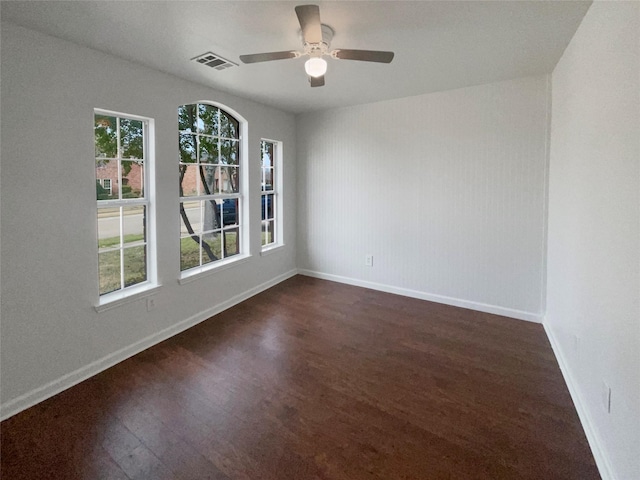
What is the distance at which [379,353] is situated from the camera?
2.83 meters

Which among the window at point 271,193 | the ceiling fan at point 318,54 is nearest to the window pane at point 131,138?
the ceiling fan at point 318,54

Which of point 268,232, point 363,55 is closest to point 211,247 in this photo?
point 268,232

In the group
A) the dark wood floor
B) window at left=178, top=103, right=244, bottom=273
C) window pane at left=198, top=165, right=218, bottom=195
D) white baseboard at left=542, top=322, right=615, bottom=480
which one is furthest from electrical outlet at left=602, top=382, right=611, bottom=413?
window pane at left=198, top=165, right=218, bottom=195

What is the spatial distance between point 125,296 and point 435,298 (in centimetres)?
343

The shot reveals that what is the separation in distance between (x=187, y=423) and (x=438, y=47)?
3206 mm

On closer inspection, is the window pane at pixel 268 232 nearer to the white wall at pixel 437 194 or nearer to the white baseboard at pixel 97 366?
the white wall at pixel 437 194

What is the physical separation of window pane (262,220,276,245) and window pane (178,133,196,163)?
147 cm

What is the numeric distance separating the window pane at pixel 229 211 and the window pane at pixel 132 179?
1.05m

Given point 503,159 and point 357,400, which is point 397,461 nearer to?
point 357,400

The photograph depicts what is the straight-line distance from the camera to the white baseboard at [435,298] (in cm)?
350

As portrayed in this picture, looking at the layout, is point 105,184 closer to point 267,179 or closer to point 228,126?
point 228,126

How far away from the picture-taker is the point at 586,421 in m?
1.91

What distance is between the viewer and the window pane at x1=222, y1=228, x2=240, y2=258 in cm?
398

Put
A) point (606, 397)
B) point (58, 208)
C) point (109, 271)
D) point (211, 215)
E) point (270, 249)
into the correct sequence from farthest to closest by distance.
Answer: point (270, 249) < point (211, 215) < point (109, 271) < point (58, 208) < point (606, 397)
